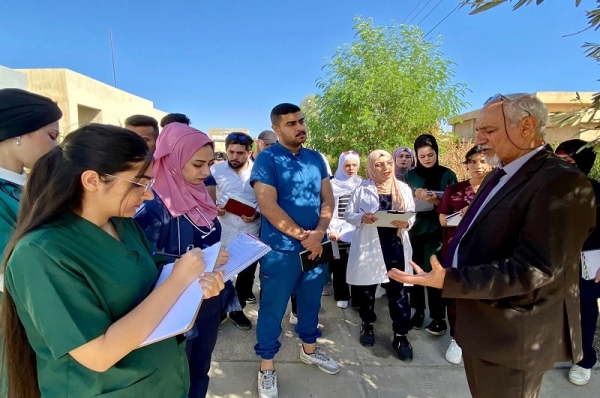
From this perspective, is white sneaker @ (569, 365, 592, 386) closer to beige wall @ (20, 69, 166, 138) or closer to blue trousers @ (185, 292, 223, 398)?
blue trousers @ (185, 292, 223, 398)

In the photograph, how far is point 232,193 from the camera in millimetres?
3584

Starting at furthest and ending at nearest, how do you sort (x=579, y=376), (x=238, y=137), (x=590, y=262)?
1. (x=238, y=137)
2. (x=579, y=376)
3. (x=590, y=262)

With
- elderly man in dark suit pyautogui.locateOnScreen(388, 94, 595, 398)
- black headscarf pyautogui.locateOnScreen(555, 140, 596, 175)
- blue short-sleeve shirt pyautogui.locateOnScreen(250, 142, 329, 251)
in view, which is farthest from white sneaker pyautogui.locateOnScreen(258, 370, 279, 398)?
black headscarf pyautogui.locateOnScreen(555, 140, 596, 175)

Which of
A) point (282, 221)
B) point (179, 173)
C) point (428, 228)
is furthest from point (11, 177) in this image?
point (428, 228)

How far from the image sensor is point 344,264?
393 cm

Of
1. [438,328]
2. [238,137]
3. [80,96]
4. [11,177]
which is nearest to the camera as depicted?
[11,177]

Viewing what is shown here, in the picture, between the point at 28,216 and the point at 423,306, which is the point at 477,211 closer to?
the point at 28,216

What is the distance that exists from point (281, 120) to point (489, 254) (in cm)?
168

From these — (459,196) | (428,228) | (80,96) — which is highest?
(80,96)

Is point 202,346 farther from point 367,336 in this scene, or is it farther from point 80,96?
point 80,96

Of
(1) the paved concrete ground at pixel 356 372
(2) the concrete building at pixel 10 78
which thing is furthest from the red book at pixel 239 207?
(2) the concrete building at pixel 10 78

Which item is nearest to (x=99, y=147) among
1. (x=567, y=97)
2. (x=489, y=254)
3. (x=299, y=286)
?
(x=489, y=254)

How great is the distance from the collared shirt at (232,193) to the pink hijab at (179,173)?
4.46 ft

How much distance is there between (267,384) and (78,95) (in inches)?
711
